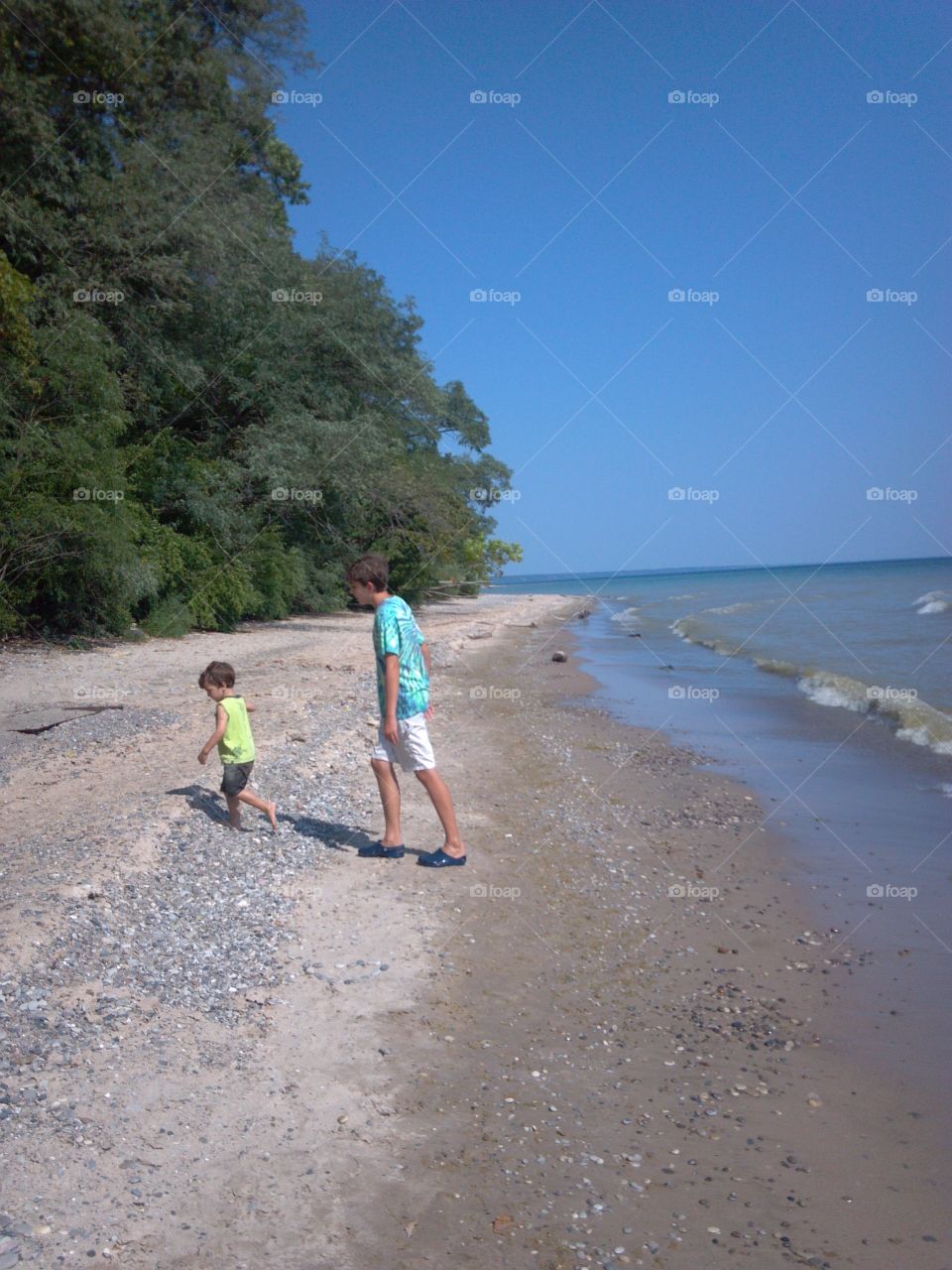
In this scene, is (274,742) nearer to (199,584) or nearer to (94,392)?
(94,392)

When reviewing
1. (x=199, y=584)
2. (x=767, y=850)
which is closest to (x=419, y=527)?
(x=199, y=584)

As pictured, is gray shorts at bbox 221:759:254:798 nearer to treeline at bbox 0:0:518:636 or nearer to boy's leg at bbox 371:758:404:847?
boy's leg at bbox 371:758:404:847

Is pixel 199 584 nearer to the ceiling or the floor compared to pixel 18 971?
nearer to the ceiling

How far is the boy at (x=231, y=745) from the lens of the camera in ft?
21.2

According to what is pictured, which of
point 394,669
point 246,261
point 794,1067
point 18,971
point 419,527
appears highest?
point 246,261

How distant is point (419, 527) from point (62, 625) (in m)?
10.6

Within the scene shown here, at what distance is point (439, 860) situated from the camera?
6309 mm

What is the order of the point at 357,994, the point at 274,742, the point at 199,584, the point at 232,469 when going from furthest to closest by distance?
the point at 232,469, the point at 199,584, the point at 274,742, the point at 357,994

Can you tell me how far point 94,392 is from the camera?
14.1 metres

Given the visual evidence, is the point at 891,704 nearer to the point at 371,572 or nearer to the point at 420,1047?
the point at 371,572

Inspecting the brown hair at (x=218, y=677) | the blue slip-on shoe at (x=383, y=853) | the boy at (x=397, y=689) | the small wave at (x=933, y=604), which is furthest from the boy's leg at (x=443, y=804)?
the small wave at (x=933, y=604)

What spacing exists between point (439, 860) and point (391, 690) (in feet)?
3.97

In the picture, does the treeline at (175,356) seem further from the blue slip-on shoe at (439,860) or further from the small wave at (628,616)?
the small wave at (628,616)

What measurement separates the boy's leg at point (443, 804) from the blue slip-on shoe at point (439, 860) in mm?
31
